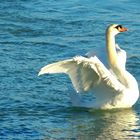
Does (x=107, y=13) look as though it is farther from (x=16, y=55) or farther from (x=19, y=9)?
(x=16, y=55)

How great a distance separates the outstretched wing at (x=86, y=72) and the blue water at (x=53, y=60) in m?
0.39

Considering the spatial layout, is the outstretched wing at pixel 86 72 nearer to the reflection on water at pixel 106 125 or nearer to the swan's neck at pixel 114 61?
the swan's neck at pixel 114 61

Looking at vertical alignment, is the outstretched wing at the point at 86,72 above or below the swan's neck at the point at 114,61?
below

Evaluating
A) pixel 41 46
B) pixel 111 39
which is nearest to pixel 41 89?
pixel 111 39

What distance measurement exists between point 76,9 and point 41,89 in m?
6.29

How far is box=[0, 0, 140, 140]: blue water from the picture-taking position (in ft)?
38.0

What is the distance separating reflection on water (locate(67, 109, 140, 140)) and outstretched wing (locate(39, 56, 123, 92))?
0.40m

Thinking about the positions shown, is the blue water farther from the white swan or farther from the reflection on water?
the white swan

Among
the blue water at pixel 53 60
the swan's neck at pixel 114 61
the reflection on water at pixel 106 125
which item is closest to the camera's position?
the reflection on water at pixel 106 125

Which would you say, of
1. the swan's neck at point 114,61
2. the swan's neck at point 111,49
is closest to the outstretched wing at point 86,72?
the swan's neck at point 114,61

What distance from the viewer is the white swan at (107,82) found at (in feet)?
40.3

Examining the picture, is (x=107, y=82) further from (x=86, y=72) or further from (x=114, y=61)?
(x=114, y=61)

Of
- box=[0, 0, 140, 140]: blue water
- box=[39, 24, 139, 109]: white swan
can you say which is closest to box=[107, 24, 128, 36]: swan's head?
box=[39, 24, 139, 109]: white swan

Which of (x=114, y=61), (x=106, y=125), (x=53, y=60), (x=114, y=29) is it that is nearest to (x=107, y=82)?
(x=114, y=61)
